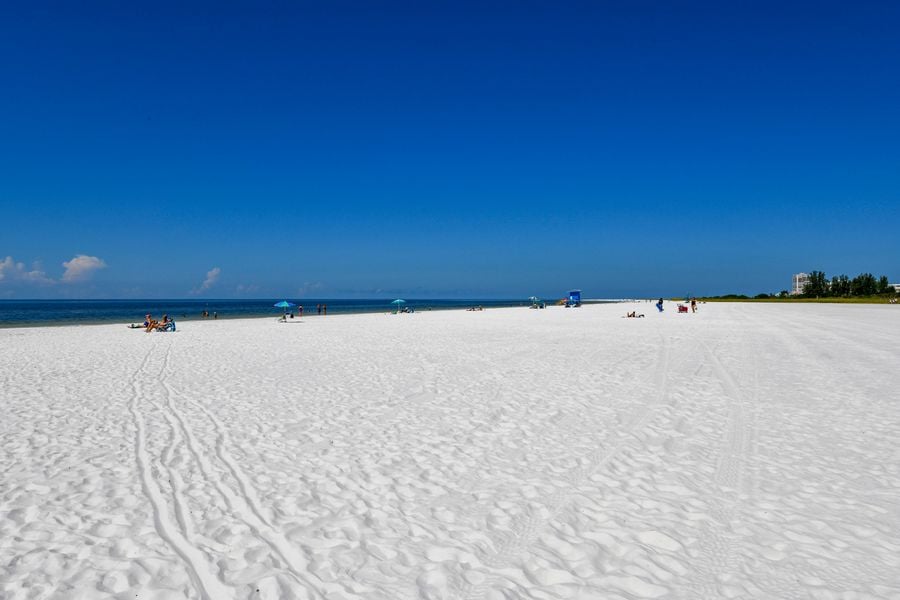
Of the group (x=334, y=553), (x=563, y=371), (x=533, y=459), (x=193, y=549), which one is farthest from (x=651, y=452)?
(x=563, y=371)

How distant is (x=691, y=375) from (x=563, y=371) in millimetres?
3089

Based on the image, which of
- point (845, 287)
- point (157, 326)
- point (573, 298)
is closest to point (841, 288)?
point (845, 287)

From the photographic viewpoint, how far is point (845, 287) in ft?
403

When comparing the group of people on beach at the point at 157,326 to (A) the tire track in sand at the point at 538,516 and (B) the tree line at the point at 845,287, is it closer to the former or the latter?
(A) the tire track in sand at the point at 538,516

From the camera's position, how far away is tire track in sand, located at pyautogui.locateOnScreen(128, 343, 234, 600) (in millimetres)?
3658

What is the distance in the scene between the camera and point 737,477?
5.80m

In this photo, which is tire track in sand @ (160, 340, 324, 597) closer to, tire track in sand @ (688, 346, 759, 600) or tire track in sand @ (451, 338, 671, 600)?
tire track in sand @ (451, 338, 671, 600)

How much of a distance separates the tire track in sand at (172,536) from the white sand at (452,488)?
0.02 m

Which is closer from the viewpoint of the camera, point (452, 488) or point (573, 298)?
point (452, 488)

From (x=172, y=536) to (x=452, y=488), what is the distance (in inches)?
105

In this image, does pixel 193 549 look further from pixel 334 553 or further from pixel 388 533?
pixel 388 533

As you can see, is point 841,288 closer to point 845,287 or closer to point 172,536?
point 845,287

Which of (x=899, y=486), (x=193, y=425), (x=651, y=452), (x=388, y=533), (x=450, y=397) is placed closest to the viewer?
(x=388, y=533)

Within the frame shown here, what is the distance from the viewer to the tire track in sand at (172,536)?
3658mm
